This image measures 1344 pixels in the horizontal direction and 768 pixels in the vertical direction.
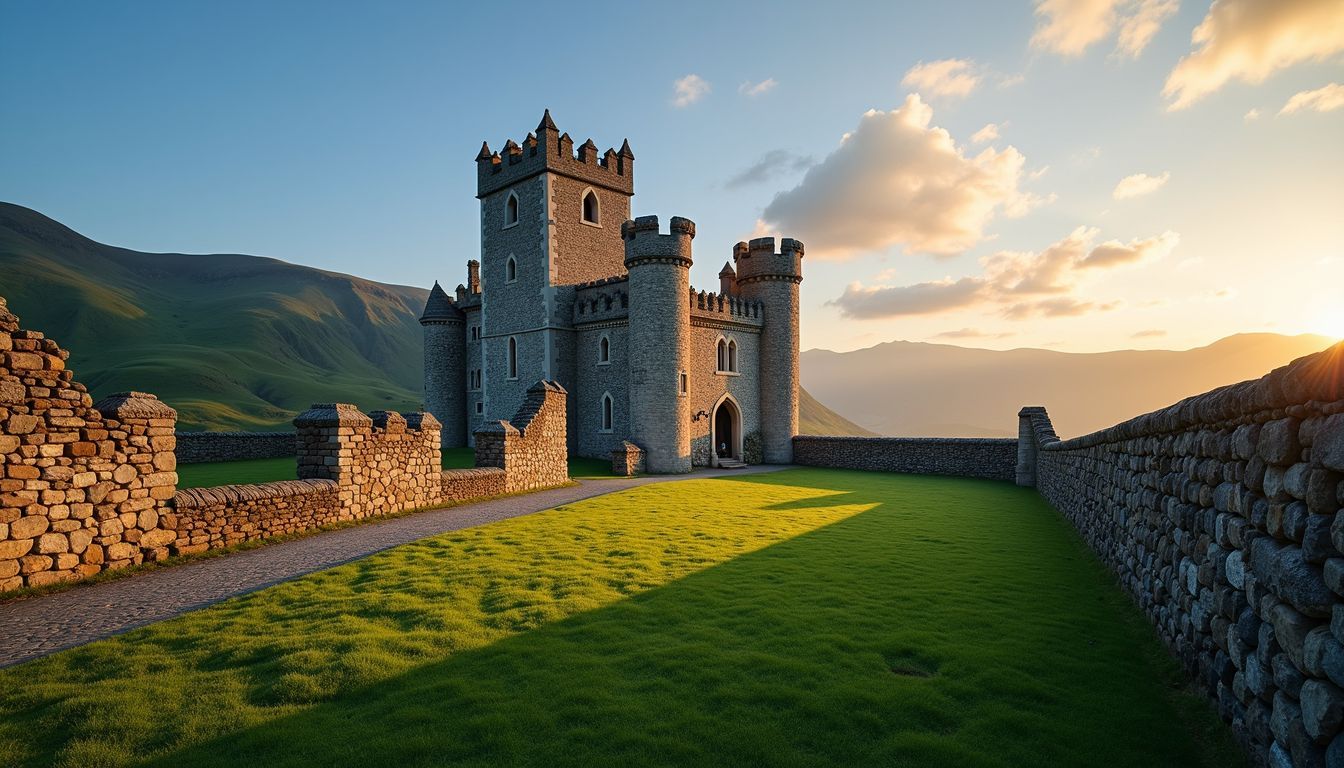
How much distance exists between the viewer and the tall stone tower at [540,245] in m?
32.1

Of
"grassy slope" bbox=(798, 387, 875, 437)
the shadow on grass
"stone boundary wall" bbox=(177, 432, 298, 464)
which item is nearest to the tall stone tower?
"stone boundary wall" bbox=(177, 432, 298, 464)

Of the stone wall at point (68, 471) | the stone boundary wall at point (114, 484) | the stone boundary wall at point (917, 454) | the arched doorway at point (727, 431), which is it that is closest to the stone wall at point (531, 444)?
the stone boundary wall at point (114, 484)

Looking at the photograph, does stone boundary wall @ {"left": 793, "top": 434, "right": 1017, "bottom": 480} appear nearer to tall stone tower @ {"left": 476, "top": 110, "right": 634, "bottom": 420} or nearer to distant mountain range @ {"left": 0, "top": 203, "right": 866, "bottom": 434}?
tall stone tower @ {"left": 476, "top": 110, "right": 634, "bottom": 420}

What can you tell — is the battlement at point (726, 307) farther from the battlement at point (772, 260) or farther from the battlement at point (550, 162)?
the battlement at point (550, 162)

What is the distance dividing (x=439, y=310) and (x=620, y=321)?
14431mm

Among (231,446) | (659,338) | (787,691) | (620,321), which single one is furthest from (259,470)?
(787,691)

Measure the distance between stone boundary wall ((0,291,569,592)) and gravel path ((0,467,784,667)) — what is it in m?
0.52

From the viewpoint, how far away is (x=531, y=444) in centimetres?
2023

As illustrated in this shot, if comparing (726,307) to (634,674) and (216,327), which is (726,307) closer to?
(634,674)

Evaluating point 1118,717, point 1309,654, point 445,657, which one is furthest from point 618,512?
point 1309,654

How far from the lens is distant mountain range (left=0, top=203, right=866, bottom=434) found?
69.7 metres

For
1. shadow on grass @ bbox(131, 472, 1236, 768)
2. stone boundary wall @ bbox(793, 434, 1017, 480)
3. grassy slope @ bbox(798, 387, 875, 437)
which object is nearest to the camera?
shadow on grass @ bbox(131, 472, 1236, 768)

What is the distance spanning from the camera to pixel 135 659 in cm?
601

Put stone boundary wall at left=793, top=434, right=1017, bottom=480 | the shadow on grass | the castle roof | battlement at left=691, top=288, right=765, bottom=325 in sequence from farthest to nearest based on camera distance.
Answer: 1. the castle roof
2. battlement at left=691, top=288, right=765, bottom=325
3. stone boundary wall at left=793, top=434, right=1017, bottom=480
4. the shadow on grass
